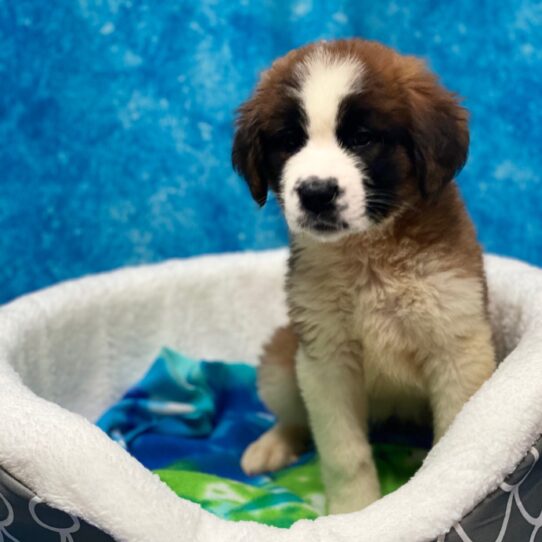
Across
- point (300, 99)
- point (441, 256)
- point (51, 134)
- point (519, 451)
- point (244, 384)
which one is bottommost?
point (519, 451)

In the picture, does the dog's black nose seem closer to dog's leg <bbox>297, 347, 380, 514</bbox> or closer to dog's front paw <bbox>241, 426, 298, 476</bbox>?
dog's leg <bbox>297, 347, 380, 514</bbox>

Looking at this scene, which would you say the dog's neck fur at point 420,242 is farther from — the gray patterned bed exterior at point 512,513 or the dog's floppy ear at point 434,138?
Answer: the gray patterned bed exterior at point 512,513

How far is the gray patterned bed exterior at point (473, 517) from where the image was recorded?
1.67 m

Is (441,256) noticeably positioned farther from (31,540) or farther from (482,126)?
(482,126)

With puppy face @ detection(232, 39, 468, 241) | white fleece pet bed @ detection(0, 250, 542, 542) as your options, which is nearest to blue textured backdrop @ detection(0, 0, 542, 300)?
white fleece pet bed @ detection(0, 250, 542, 542)

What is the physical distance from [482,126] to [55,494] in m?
2.25

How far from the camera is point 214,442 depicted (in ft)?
9.23

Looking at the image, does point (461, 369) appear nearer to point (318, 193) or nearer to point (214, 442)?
point (318, 193)

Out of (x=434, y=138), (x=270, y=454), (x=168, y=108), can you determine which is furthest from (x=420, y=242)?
(x=168, y=108)

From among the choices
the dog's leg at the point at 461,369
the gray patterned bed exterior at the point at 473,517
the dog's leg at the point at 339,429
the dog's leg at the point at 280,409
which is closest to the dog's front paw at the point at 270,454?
the dog's leg at the point at 280,409

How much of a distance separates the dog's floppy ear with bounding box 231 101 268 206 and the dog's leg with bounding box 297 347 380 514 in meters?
0.45

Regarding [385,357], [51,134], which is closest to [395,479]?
[385,357]

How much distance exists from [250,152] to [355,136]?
0.33 m

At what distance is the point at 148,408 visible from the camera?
9.50 feet
